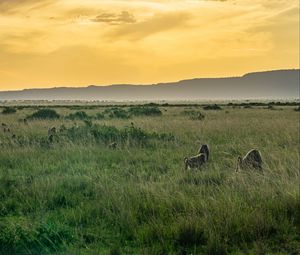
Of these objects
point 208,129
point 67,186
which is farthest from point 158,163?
point 208,129

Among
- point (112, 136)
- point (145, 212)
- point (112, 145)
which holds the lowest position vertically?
point (145, 212)

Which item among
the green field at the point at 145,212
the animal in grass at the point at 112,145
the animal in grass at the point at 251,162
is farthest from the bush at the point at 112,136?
the animal in grass at the point at 251,162

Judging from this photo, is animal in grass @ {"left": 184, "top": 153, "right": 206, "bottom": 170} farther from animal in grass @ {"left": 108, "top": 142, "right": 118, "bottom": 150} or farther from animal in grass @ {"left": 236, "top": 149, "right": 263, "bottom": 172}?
animal in grass @ {"left": 108, "top": 142, "right": 118, "bottom": 150}

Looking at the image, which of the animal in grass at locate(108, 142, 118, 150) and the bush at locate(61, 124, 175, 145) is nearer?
the animal in grass at locate(108, 142, 118, 150)

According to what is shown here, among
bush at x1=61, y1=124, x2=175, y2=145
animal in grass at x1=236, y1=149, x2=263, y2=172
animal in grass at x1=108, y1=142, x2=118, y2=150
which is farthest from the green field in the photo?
bush at x1=61, y1=124, x2=175, y2=145

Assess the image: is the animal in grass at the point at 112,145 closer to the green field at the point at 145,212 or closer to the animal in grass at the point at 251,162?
the green field at the point at 145,212

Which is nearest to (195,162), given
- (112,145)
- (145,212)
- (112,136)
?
(145,212)

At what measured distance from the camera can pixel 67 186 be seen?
949 cm

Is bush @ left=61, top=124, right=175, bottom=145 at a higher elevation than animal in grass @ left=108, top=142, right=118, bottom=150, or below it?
higher

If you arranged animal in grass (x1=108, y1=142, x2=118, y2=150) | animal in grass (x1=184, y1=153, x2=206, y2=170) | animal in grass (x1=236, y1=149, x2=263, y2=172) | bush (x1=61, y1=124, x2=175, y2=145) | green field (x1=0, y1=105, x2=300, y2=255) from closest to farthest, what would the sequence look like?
1. green field (x1=0, y1=105, x2=300, y2=255)
2. animal in grass (x1=236, y1=149, x2=263, y2=172)
3. animal in grass (x1=184, y1=153, x2=206, y2=170)
4. animal in grass (x1=108, y1=142, x2=118, y2=150)
5. bush (x1=61, y1=124, x2=175, y2=145)

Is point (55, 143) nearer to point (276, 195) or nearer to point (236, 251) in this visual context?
point (276, 195)

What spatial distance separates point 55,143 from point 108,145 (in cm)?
195

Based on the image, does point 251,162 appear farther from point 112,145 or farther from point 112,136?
point 112,136

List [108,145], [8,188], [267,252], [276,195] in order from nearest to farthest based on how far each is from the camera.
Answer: [267,252], [276,195], [8,188], [108,145]
